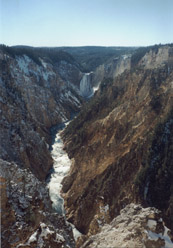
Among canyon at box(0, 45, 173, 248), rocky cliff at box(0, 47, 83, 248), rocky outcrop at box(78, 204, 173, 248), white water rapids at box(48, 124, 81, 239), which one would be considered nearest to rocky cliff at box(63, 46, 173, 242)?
canyon at box(0, 45, 173, 248)

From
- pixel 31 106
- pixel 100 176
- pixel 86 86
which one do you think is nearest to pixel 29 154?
pixel 100 176

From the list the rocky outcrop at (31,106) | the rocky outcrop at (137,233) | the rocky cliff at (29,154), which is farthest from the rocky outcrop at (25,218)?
the rocky outcrop at (31,106)

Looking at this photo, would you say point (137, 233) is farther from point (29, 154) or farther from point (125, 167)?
point (29, 154)

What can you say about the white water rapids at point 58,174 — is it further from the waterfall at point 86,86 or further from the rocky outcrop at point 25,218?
the waterfall at point 86,86

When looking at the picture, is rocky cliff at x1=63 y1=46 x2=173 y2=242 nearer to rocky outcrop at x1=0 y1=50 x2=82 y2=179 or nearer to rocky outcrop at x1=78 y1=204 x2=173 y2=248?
rocky outcrop at x1=78 y1=204 x2=173 y2=248

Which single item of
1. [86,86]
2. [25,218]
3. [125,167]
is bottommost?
[125,167]

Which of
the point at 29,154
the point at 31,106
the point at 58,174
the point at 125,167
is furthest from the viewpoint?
the point at 31,106
